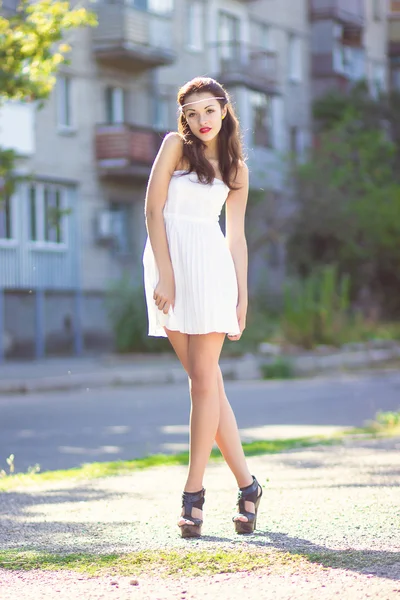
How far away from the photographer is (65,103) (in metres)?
31.4

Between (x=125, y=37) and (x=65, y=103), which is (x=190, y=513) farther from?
(x=125, y=37)

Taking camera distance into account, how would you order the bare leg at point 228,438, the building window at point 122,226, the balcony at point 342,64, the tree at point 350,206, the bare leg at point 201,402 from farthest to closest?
1. the balcony at point 342,64
2. the tree at point 350,206
3. the building window at point 122,226
4. the bare leg at point 228,438
5. the bare leg at point 201,402

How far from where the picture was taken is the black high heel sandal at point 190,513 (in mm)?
4855

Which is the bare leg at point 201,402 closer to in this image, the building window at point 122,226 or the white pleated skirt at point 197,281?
the white pleated skirt at point 197,281

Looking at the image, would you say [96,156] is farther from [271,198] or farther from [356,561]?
[356,561]

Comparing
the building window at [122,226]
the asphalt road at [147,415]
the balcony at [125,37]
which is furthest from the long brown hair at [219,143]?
the building window at [122,226]

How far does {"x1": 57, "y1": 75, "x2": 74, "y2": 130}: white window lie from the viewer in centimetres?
3111

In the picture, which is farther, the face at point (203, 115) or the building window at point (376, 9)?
the building window at point (376, 9)

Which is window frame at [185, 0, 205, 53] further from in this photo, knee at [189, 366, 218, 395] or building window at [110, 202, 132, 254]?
knee at [189, 366, 218, 395]

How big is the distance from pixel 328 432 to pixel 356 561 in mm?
7162

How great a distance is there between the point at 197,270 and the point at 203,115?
0.67 meters

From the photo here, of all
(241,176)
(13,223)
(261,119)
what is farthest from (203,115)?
(261,119)

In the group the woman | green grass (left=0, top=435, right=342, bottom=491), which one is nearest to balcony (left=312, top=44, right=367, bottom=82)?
green grass (left=0, top=435, right=342, bottom=491)

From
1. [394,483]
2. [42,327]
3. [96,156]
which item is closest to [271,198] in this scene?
[96,156]
